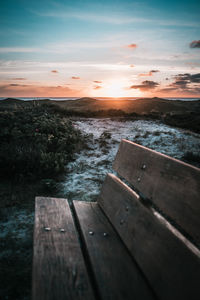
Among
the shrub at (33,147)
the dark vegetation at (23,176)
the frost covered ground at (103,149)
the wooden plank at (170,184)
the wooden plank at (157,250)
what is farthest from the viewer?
the shrub at (33,147)

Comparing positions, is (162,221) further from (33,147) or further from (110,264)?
(33,147)

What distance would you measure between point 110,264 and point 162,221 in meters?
0.45

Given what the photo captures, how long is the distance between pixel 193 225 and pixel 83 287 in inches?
27.5

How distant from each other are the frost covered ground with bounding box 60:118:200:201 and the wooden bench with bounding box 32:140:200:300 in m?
2.24

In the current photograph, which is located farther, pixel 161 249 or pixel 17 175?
pixel 17 175

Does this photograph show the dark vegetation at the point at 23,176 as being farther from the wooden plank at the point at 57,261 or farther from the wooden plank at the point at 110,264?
the wooden plank at the point at 110,264

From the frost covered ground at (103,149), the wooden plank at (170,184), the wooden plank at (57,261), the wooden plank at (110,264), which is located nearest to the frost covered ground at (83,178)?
the frost covered ground at (103,149)

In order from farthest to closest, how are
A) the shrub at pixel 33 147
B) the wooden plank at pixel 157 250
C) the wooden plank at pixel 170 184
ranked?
the shrub at pixel 33 147
the wooden plank at pixel 170 184
the wooden plank at pixel 157 250

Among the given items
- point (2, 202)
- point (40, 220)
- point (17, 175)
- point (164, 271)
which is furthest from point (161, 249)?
point (17, 175)

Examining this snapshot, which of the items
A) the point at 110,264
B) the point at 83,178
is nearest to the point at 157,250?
the point at 110,264

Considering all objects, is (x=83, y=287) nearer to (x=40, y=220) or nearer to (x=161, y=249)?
(x=161, y=249)

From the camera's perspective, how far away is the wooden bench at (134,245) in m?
0.97

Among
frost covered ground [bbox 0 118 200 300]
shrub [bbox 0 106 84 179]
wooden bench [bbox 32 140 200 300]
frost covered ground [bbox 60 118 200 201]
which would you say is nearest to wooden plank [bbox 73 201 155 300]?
wooden bench [bbox 32 140 200 300]

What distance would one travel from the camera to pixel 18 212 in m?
3.19
